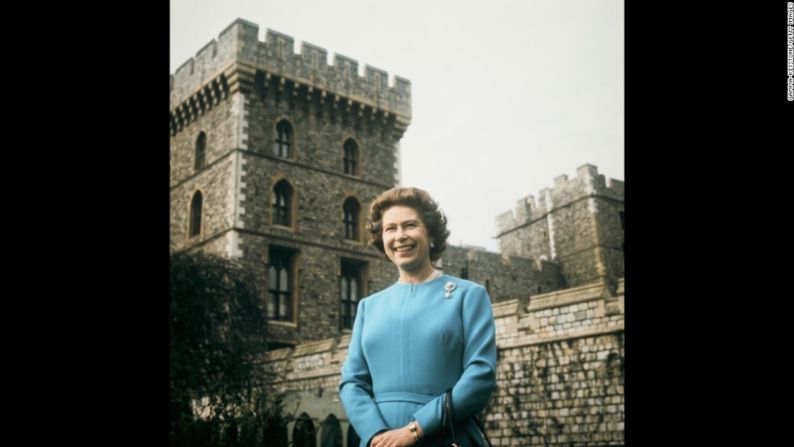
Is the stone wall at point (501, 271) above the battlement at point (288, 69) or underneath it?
underneath

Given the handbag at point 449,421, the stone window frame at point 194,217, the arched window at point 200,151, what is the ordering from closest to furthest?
the handbag at point 449,421 < the stone window frame at point 194,217 < the arched window at point 200,151

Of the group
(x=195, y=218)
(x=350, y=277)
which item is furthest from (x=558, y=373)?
(x=195, y=218)

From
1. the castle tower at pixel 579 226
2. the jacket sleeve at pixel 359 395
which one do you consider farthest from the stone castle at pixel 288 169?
the jacket sleeve at pixel 359 395

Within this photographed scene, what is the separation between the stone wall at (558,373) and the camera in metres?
8.95

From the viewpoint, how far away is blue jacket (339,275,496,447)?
82.6 inches

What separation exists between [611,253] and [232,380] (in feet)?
54.0

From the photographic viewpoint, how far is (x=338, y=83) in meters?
15.9

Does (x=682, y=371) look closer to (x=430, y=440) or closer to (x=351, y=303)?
(x=430, y=440)

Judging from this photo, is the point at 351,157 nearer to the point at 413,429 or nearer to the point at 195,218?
the point at 195,218

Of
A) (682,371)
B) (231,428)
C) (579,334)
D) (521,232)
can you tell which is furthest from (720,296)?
(521,232)

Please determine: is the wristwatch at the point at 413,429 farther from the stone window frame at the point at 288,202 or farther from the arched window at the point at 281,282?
the stone window frame at the point at 288,202

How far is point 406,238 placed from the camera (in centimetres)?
230

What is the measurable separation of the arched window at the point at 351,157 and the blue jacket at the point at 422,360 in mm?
14114

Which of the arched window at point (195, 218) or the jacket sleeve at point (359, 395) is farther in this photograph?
the arched window at point (195, 218)
